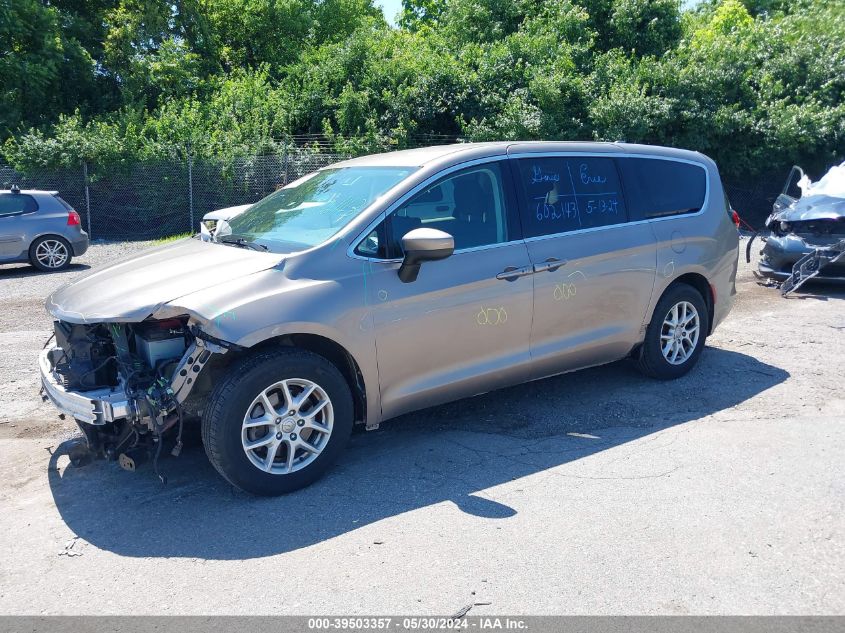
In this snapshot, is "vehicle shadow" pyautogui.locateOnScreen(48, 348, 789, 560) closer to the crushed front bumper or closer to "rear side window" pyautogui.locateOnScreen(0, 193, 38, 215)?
the crushed front bumper

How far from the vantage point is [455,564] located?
144 inches

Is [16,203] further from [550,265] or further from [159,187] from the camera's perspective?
[550,265]

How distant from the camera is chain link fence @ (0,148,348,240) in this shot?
59.8ft

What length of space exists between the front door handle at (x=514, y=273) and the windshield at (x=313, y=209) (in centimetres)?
88

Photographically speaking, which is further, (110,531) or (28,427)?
(28,427)

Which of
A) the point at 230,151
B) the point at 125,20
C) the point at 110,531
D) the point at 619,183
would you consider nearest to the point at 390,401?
the point at 110,531

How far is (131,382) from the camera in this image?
4.18 m

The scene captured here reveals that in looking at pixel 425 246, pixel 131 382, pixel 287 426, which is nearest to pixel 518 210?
pixel 425 246

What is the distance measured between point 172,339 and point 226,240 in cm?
107

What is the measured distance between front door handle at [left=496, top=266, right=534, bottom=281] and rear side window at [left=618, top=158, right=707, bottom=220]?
128 cm

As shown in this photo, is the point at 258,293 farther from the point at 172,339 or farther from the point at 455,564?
the point at 455,564

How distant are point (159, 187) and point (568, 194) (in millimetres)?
14850

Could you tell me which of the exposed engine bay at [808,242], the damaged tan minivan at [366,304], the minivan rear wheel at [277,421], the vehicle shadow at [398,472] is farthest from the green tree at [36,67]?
the minivan rear wheel at [277,421]

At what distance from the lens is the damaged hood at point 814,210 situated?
31.7 ft
